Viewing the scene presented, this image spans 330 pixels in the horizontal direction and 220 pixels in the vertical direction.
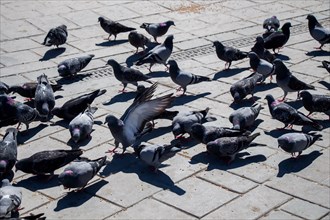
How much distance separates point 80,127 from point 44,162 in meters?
1.14

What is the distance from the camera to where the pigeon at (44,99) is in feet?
32.3

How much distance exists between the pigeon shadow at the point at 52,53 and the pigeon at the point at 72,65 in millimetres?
1087

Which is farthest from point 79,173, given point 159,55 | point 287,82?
point 159,55

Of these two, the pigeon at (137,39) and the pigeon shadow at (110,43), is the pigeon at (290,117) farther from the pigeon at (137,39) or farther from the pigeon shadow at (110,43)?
the pigeon shadow at (110,43)

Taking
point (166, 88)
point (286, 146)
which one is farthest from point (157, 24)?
point (286, 146)

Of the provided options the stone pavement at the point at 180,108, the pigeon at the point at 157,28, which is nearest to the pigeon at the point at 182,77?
the stone pavement at the point at 180,108

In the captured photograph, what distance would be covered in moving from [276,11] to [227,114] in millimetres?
6058

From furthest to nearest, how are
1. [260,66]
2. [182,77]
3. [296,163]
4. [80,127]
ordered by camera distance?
[260,66]
[182,77]
[80,127]
[296,163]

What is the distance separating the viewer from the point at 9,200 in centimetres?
720

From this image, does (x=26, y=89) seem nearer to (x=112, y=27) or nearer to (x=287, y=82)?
(x=112, y=27)

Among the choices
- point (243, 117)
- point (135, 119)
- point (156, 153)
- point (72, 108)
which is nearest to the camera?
point (156, 153)

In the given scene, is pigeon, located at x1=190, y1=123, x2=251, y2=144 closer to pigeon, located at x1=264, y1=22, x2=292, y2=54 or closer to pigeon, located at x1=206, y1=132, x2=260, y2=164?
pigeon, located at x1=206, y1=132, x2=260, y2=164

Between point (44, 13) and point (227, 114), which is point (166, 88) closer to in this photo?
point (227, 114)

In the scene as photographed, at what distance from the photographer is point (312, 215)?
7445 mm
